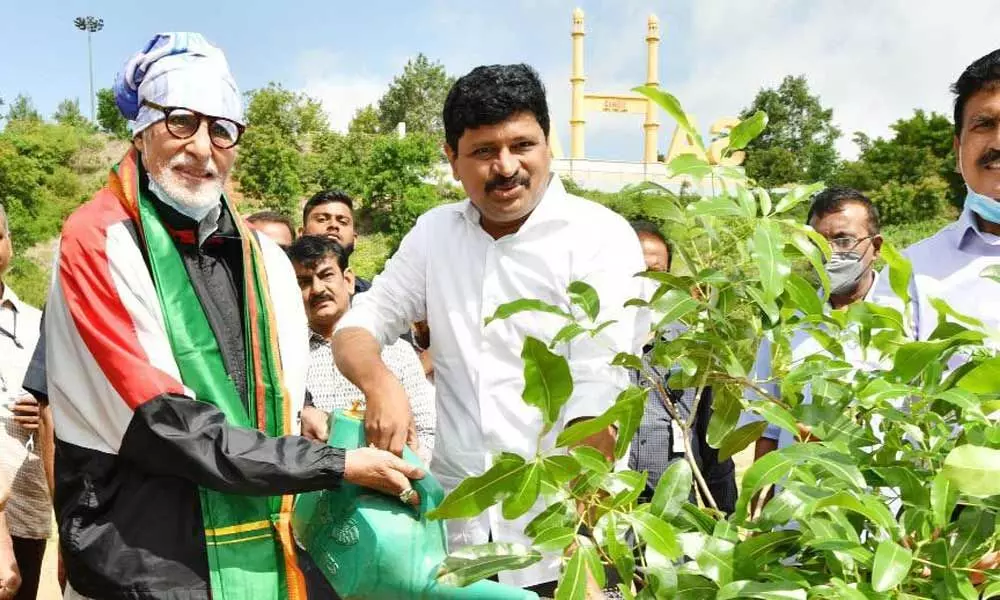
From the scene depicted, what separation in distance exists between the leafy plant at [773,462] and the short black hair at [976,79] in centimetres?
101

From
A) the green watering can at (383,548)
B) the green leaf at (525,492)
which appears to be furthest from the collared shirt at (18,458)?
the green leaf at (525,492)

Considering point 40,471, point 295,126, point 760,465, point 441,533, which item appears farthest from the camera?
point 295,126

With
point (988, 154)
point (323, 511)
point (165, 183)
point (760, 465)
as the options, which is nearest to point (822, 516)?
point (760, 465)

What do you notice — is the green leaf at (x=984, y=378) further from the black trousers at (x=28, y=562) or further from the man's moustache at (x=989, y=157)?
the black trousers at (x=28, y=562)

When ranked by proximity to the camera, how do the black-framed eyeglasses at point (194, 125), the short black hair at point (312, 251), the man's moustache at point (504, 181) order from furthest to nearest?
the short black hair at point (312, 251) < the man's moustache at point (504, 181) < the black-framed eyeglasses at point (194, 125)

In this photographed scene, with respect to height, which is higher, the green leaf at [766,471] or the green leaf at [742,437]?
the green leaf at [766,471]

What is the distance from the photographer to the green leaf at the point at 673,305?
123 centimetres

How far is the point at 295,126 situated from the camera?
1793 inches

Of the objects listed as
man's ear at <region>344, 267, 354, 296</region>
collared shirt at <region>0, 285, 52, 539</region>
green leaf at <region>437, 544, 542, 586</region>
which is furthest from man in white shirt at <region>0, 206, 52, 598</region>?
green leaf at <region>437, 544, 542, 586</region>

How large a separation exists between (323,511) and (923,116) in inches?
1569

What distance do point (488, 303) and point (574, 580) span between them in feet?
3.97

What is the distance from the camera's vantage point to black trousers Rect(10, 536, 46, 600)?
129 inches

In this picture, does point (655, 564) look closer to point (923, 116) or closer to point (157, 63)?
point (157, 63)

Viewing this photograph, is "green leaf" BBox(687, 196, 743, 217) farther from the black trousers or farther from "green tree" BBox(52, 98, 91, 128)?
"green tree" BBox(52, 98, 91, 128)
